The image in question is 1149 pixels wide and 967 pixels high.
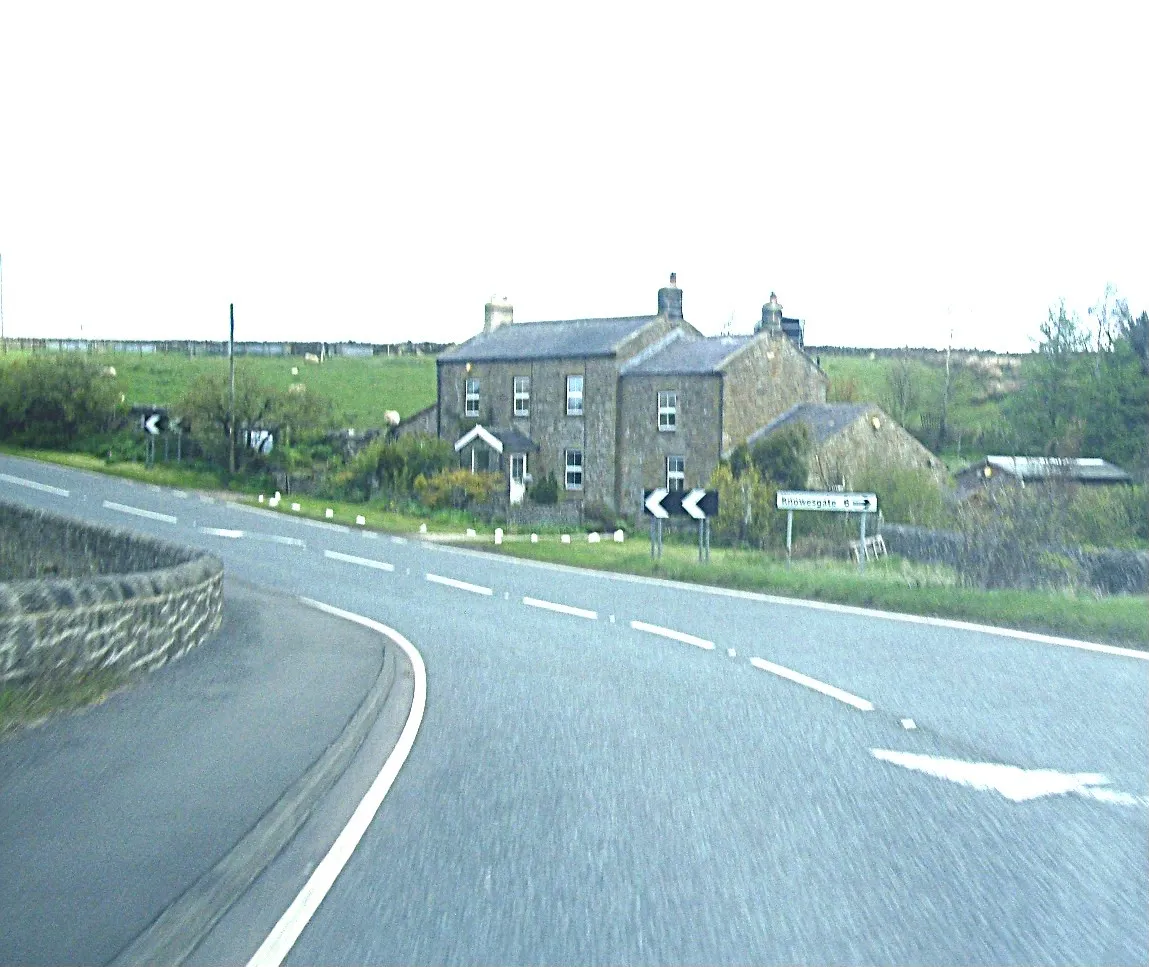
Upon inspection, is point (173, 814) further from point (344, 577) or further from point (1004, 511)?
point (344, 577)

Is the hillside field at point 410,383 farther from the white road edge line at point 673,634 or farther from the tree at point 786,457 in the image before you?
the white road edge line at point 673,634

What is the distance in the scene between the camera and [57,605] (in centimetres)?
1095

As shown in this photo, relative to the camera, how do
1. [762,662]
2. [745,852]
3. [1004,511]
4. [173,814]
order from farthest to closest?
[1004,511] < [762,662] < [173,814] < [745,852]

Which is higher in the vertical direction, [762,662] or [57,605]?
[57,605]

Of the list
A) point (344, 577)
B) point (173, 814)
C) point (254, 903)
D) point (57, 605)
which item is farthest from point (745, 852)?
point (344, 577)

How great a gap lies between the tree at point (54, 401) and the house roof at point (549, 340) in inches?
668

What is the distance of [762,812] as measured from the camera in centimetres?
733

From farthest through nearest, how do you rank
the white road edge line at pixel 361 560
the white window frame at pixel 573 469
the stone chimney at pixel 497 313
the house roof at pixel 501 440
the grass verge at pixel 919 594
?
the stone chimney at pixel 497 313
the white window frame at pixel 573 469
the house roof at pixel 501 440
the white road edge line at pixel 361 560
the grass verge at pixel 919 594

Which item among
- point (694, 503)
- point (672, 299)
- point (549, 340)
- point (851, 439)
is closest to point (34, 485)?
point (549, 340)

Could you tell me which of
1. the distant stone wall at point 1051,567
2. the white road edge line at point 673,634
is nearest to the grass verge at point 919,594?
the distant stone wall at point 1051,567

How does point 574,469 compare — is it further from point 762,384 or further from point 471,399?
point 762,384

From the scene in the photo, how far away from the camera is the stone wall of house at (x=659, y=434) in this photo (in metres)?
51.0

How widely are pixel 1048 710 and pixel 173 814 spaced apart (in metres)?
6.36

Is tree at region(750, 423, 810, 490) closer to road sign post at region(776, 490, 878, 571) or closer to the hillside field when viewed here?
the hillside field
